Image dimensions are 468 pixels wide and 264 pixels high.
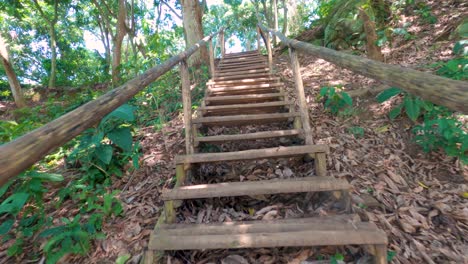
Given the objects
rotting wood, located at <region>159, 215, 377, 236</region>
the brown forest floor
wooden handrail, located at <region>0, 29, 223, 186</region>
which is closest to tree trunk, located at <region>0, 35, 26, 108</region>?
the brown forest floor

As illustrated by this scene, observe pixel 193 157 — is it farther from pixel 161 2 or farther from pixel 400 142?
pixel 161 2

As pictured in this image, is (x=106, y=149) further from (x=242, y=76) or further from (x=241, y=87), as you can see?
(x=242, y=76)

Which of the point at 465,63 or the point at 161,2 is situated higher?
the point at 161,2

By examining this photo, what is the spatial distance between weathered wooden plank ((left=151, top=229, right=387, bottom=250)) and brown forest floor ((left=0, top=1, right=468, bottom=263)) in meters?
0.14

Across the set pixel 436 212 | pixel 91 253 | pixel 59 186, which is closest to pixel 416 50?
pixel 436 212

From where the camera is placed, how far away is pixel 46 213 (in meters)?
1.83

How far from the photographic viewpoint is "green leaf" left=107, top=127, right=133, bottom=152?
1728 millimetres

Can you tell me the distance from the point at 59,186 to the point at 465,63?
397 centimetres

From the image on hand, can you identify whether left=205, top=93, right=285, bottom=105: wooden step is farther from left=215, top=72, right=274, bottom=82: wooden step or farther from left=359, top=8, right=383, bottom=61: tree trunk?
left=359, top=8, right=383, bottom=61: tree trunk

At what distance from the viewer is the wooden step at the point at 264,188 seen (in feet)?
5.19

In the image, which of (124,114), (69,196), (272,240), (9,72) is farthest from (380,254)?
(9,72)

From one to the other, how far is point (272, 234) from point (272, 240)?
4 centimetres

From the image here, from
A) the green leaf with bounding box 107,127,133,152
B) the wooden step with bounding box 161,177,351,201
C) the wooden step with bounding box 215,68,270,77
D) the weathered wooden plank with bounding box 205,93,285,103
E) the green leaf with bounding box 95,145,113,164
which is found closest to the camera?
the wooden step with bounding box 161,177,351,201

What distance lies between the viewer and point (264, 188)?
1591 mm
